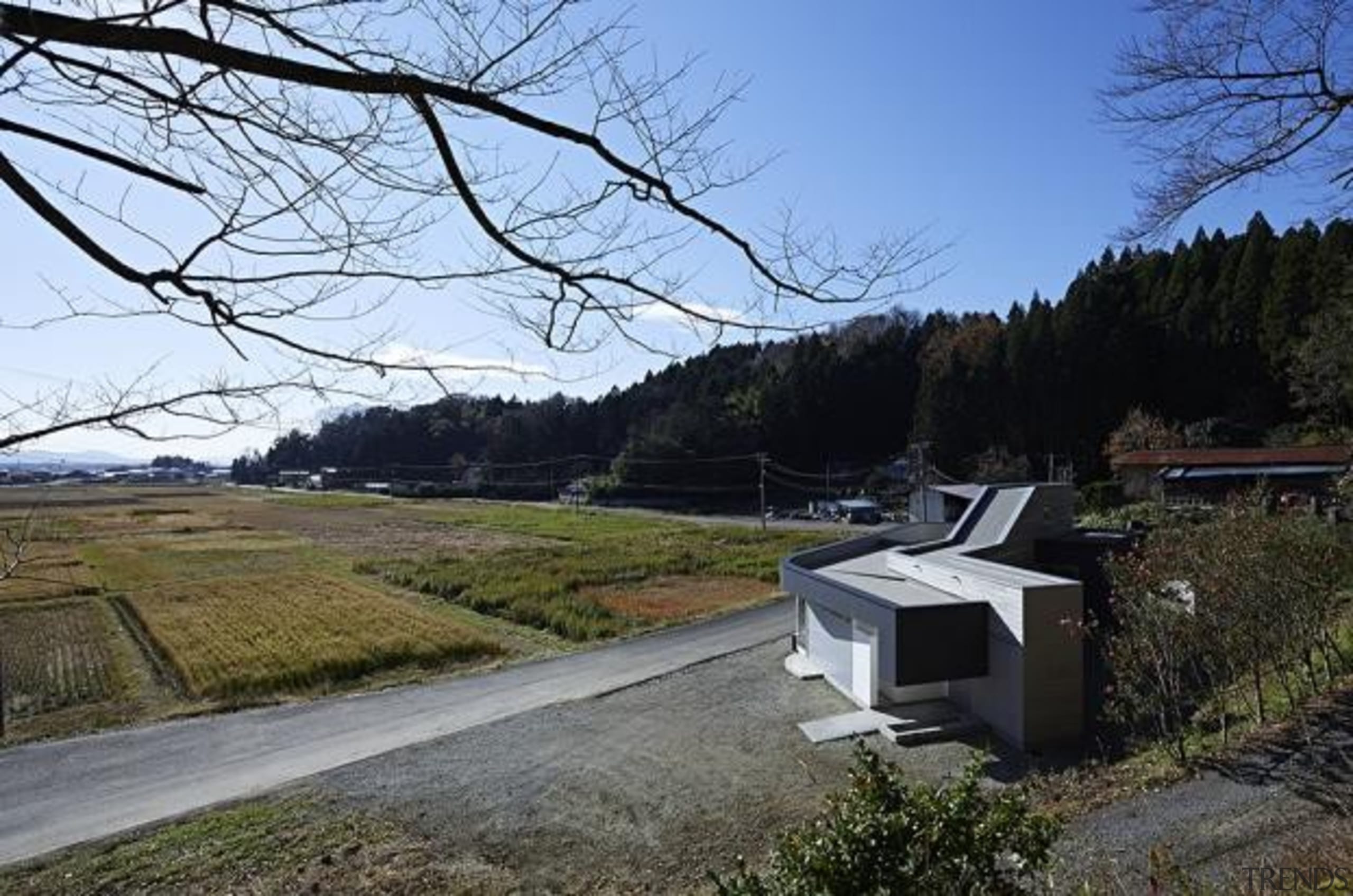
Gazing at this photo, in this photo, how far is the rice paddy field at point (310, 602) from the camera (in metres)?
20.8

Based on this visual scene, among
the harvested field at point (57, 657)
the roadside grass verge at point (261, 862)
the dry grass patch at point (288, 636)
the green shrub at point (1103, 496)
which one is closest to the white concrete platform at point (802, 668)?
the dry grass patch at point (288, 636)

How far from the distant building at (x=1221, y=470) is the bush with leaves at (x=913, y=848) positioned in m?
34.7

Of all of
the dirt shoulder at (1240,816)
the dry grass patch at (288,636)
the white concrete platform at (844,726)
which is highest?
the dirt shoulder at (1240,816)

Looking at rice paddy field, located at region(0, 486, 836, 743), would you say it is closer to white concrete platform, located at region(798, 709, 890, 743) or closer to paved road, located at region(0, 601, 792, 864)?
paved road, located at region(0, 601, 792, 864)

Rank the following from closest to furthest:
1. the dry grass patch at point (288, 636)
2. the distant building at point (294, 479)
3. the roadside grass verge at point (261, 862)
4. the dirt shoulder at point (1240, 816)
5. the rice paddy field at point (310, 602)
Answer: the dirt shoulder at point (1240, 816), the roadside grass verge at point (261, 862), the rice paddy field at point (310, 602), the dry grass patch at point (288, 636), the distant building at point (294, 479)

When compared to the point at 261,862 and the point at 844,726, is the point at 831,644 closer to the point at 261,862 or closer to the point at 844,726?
the point at 844,726

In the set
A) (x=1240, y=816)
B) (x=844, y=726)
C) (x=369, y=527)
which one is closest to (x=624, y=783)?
(x=844, y=726)

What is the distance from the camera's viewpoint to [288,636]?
26359 millimetres

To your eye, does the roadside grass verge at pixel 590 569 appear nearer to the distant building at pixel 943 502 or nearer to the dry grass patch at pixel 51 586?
the distant building at pixel 943 502

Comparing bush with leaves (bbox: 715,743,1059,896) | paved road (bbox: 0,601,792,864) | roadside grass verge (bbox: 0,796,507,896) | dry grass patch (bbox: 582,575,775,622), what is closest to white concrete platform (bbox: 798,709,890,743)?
paved road (bbox: 0,601,792,864)

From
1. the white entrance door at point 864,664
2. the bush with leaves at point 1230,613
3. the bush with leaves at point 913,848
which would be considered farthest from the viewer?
the white entrance door at point 864,664

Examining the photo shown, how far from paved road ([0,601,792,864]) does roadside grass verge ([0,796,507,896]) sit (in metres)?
1.13

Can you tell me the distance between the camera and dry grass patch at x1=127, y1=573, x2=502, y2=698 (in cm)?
2207

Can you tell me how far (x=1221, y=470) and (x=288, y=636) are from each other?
36.7 metres
